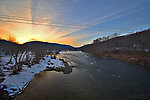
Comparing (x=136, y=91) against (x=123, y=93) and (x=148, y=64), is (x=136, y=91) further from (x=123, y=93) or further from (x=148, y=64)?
(x=148, y=64)

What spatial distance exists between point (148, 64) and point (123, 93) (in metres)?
16.2

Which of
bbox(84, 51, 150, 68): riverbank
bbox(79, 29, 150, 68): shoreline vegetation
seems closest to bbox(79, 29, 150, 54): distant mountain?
bbox(79, 29, 150, 68): shoreline vegetation

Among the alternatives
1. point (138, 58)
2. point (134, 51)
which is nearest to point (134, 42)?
point (134, 51)

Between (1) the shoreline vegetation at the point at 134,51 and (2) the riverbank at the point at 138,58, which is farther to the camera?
(1) the shoreline vegetation at the point at 134,51

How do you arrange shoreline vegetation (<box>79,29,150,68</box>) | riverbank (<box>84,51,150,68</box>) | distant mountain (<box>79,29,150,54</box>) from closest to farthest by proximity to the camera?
riverbank (<box>84,51,150,68</box>) < shoreline vegetation (<box>79,29,150,68</box>) < distant mountain (<box>79,29,150,54</box>)

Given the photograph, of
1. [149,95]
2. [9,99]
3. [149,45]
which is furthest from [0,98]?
[149,45]

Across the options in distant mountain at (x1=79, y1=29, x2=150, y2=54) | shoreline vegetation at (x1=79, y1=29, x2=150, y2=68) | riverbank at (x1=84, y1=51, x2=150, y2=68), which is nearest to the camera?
riverbank at (x1=84, y1=51, x2=150, y2=68)

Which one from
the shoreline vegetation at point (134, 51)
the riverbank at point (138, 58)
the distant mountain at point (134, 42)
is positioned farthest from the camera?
the distant mountain at point (134, 42)

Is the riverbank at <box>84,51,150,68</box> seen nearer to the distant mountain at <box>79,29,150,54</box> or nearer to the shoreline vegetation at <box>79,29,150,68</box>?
the shoreline vegetation at <box>79,29,150,68</box>

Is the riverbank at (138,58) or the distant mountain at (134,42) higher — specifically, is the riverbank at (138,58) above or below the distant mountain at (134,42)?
below

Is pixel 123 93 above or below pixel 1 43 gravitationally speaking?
below

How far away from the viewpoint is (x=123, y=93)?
6.36 metres

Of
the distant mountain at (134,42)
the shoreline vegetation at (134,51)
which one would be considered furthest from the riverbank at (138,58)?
the distant mountain at (134,42)

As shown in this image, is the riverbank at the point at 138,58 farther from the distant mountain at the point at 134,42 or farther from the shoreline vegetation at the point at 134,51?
the distant mountain at the point at 134,42
